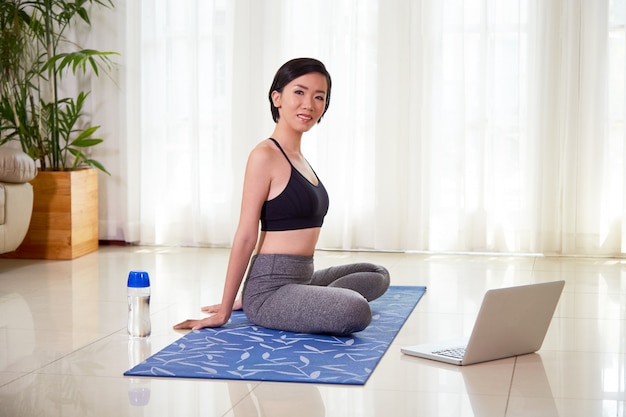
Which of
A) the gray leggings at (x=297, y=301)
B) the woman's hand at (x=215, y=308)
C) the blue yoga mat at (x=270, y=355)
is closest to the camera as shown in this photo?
the blue yoga mat at (x=270, y=355)

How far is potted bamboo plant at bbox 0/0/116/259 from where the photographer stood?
4.97 meters

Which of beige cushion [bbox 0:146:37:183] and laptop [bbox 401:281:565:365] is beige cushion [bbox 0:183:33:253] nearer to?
beige cushion [bbox 0:146:37:183]

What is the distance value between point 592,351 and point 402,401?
84cm

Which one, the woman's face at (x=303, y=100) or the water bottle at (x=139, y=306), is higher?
the woman's face at (x=303, y=100)

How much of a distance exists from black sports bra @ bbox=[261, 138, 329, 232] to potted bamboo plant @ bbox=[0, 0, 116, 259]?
2095mm

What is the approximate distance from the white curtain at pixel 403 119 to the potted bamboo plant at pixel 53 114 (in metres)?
0.30

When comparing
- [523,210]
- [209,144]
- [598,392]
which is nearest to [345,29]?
[209,144]

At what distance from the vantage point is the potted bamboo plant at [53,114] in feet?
16.3

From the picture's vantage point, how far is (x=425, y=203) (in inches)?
207

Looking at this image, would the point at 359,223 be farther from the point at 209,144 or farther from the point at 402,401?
the point at 402,401

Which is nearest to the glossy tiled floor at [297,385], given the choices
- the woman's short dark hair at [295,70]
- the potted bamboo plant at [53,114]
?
the potted bamboo plant at [53,114]

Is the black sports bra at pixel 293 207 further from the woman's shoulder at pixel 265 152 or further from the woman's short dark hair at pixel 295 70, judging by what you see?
the woman's short dark hair at pixel 295 70

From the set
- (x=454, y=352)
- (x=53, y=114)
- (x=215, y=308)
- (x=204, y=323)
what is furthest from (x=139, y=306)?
(x=53, y=114)

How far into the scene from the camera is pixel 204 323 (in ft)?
10.2
